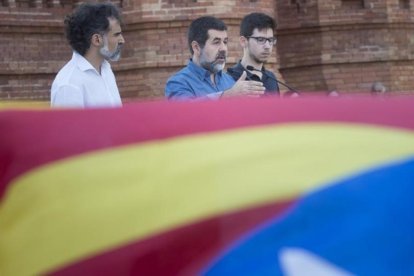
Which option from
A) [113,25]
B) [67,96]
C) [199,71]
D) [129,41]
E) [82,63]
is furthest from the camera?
[129,41]

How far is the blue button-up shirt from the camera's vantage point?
24.5ft

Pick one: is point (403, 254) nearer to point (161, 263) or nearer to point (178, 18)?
point (161, 263)

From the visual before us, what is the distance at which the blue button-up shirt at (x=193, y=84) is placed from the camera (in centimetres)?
748

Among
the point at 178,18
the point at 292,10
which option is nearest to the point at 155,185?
the point at 178,18

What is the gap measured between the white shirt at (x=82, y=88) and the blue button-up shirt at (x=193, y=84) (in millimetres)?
528

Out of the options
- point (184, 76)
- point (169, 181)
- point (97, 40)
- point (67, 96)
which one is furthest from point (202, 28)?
point (169, 181)

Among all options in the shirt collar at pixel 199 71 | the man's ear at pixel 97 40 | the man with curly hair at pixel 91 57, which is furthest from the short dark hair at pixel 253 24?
the man's ear at pixel 97 40

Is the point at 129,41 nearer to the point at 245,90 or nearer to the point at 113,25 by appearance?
the point at 113,25

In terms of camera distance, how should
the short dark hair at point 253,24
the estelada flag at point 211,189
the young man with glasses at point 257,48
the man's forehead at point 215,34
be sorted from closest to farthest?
the estelada flag at point 211,189 < the man's forehead at point 215,34 < the young man with glasses at point 257,48 < the short dark hair at point 253,24

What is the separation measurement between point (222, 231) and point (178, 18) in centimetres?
937

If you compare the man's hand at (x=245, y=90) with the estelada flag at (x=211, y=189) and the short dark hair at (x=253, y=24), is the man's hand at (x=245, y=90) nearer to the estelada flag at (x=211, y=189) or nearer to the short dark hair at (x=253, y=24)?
the short dark hair at (x=253, y=24)

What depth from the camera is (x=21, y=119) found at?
13.3 ft

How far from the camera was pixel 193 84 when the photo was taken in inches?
299

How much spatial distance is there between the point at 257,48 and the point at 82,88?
1869mm
